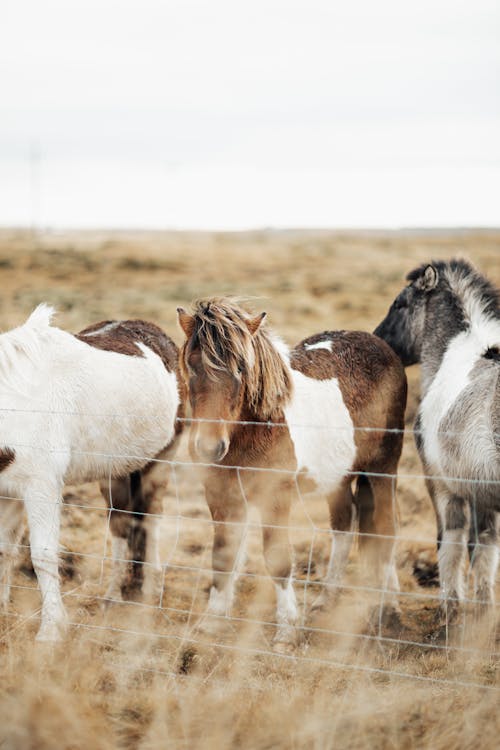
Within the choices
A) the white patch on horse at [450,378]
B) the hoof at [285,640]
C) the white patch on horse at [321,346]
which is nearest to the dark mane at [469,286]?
the white patch on horse at [450,378]

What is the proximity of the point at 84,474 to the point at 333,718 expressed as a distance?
2.45 metres

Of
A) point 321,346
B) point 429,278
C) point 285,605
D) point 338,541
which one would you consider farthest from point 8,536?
point 429,278

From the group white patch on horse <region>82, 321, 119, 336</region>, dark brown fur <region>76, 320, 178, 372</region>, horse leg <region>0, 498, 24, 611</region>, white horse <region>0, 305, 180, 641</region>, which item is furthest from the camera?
white patch on horse <region>82, 321, 119, 336</region>

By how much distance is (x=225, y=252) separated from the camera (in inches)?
1389

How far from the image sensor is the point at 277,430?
444cm

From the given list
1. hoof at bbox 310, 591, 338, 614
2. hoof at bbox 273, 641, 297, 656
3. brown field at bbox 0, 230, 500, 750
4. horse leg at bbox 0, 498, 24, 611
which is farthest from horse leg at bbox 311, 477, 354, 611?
horse leg at bbox 0, 498, 24, 611

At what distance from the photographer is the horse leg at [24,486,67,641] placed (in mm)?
4324

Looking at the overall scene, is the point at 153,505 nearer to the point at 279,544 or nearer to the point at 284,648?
the point at 279,544

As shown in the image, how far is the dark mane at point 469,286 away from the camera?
5.09 metres

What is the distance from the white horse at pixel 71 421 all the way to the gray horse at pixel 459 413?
1.84 m

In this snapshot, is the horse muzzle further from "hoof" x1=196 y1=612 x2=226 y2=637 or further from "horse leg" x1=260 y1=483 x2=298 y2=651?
"hoof" x1=196 y1=612 x2=226 y2=637

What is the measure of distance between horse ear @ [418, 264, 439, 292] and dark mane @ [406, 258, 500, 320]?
3cm

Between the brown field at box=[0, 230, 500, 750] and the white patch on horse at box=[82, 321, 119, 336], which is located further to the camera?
the white patch on horse at box=[82, 321, 119, 336]

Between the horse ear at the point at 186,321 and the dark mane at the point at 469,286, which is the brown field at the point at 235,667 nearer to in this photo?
the horse ear at the point at 186,321
